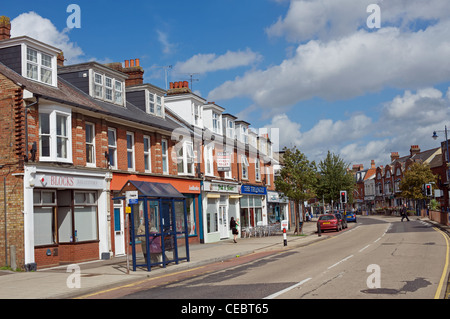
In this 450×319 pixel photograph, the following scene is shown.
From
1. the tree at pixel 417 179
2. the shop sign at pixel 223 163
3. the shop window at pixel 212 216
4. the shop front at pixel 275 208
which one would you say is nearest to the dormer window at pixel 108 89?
the shop sign at pixel 223 163

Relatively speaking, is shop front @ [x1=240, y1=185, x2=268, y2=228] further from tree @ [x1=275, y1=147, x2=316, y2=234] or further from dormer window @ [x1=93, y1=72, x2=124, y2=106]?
dormer window @ [x1=93, y1=72, x2=124, y2=106]

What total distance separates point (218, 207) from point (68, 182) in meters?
15.8

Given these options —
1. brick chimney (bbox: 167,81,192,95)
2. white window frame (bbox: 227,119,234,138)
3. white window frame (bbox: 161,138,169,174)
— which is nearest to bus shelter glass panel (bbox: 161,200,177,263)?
white window frame (bbox: 161,138,169,174)

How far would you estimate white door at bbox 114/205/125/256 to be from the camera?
23.5 m

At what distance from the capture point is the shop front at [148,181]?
23328 millimetres

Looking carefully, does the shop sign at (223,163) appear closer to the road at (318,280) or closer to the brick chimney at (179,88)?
the brick chimney at (179,88)

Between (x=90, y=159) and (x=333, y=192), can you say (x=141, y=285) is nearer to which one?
(x=90, y=159)

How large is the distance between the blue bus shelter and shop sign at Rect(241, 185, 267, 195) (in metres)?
20.6

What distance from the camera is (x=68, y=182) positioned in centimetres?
2000

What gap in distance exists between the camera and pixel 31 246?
1814cm

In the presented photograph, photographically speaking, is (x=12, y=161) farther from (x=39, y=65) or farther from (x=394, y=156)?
(x=394, y=156)

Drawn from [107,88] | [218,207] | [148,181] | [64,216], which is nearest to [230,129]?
[218,207]

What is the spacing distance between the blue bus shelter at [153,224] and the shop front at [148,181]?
1124 millimetres
